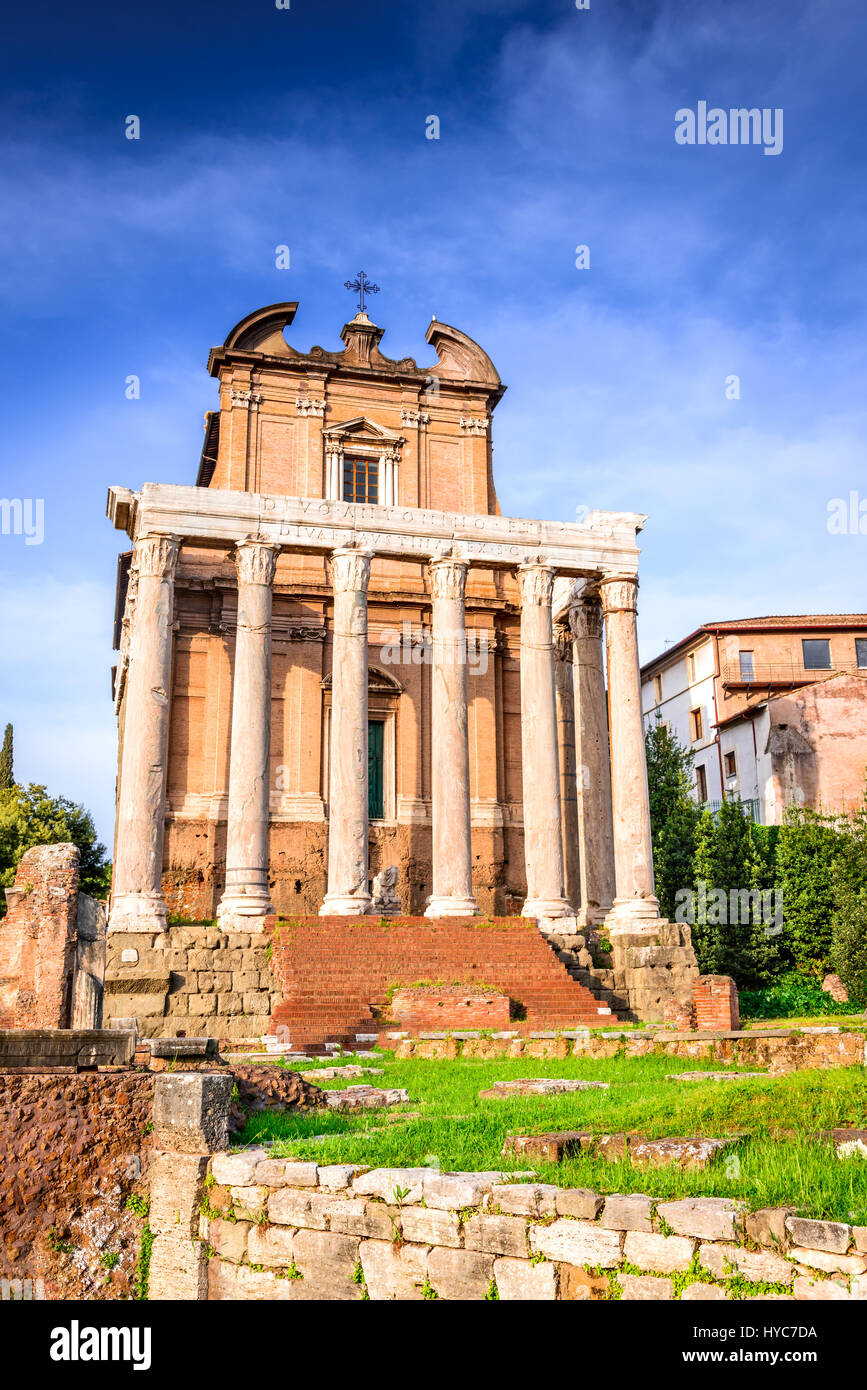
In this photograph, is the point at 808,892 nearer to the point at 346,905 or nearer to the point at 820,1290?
the point at 346,905

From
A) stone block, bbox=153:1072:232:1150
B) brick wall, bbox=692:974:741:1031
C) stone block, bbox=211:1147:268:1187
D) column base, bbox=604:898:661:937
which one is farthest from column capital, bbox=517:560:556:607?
stone block, bbox=211:1147:268:1187

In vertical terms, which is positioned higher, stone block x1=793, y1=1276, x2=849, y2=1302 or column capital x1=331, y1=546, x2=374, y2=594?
column capital x1=331, y1=546, x2=374, y2=594

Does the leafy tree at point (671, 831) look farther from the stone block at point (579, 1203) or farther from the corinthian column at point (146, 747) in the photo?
the stone block at point (579, 1203)

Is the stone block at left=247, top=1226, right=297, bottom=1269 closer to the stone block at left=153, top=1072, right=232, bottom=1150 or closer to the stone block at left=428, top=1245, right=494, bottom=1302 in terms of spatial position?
the stone block at left=153, top=1072, right=232, bottom=1150

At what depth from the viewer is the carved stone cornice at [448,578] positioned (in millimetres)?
26703

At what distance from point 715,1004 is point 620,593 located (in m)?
10.1

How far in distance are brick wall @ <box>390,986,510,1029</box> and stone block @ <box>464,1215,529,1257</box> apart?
13348 mm

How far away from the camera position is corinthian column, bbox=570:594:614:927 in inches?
1104

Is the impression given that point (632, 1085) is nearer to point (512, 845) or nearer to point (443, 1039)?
point (443, 1039)

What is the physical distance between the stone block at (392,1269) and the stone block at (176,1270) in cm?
142

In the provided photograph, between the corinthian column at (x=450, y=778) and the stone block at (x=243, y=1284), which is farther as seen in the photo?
the corinthian column at (x=450, y=778)

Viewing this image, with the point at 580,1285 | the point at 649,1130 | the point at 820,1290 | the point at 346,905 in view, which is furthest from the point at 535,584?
the point at 820,1290

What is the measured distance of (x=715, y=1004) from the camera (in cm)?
2202

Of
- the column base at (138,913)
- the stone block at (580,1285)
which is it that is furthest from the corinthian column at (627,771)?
the stone block at (580,1285)
